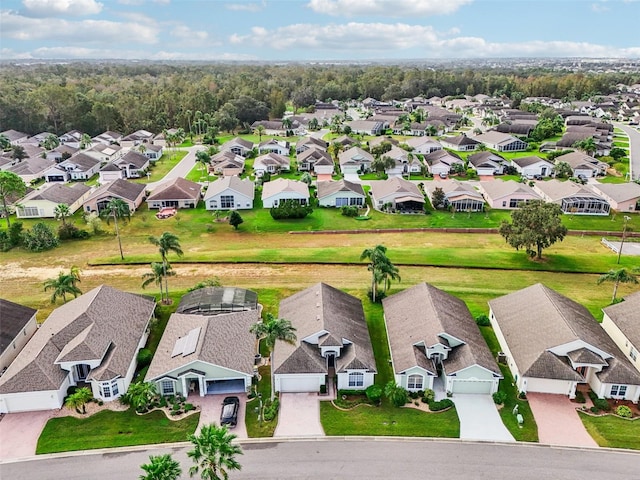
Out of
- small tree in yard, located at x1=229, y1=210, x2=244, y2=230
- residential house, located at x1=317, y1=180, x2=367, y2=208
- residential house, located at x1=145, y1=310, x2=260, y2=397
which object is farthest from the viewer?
residential house, located at x1=317, y1=180, x2=367, y2=208

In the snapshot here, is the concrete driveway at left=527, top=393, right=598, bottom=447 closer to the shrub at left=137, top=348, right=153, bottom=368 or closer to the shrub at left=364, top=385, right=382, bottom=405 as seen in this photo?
the shrub at left=364, top=385, right=382, bottom=405

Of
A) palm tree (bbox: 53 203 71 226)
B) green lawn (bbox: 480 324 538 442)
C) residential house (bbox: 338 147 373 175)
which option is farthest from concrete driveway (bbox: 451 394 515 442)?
residential house (bbox: 338 147 373 175)

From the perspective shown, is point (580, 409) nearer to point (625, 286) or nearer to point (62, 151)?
point (625, 286)

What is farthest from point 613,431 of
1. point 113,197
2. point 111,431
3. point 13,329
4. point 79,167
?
point 79,167

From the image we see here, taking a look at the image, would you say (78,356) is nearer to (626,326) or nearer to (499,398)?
(499,398)

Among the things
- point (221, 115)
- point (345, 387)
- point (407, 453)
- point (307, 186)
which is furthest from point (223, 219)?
point (221, 115)

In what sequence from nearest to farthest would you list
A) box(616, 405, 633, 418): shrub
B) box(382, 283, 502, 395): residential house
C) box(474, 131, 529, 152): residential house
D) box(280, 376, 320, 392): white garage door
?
box(616, 405, 633, 418): shrub → box(382, 283, 502, 395): residential house → box(280, 376, 320, 392): white garage door → box(474, 131, 529, 152): residential house
